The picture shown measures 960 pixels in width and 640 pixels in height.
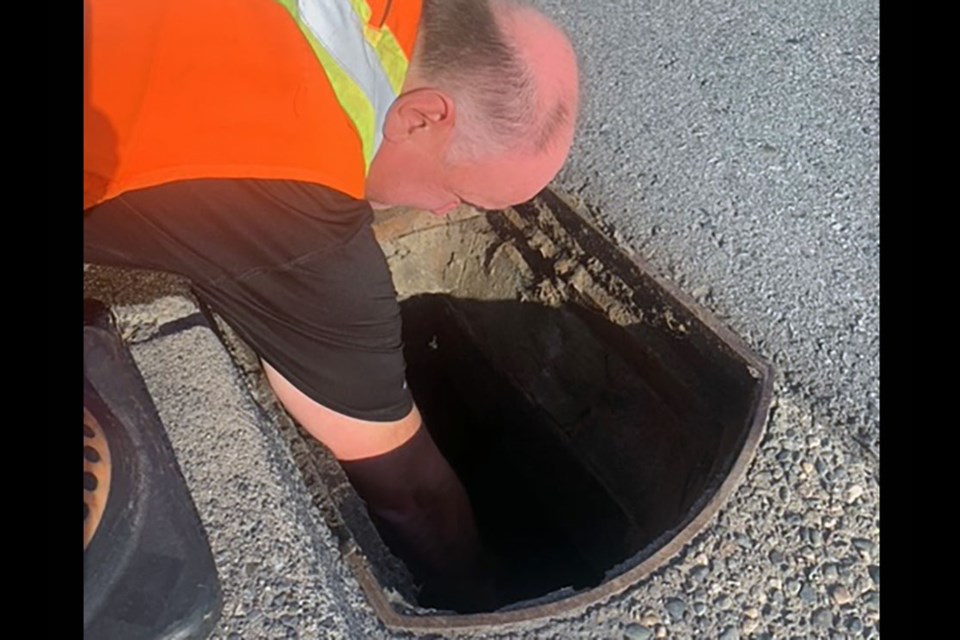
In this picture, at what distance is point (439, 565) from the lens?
6.11 feet

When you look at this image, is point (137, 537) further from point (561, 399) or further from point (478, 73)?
point (561, 399)

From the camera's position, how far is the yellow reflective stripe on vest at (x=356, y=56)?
1294 millimetres

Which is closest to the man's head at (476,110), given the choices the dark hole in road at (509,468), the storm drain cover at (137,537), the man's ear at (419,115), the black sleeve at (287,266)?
the man's ear at (419,115)

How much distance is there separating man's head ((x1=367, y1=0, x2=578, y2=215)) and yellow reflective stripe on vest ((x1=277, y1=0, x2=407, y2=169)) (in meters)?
0.06

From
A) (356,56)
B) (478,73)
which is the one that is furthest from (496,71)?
(356,56)

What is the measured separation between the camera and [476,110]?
1.53m

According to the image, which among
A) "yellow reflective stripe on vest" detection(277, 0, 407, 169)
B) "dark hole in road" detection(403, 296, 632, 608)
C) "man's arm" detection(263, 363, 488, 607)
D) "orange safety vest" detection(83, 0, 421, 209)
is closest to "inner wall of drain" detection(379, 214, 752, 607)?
"dark hole in road" detection(403, 296, 632, 608)

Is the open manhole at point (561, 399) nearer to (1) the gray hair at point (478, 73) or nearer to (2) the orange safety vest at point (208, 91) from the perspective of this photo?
(1) the gray hair at point (478, 73)

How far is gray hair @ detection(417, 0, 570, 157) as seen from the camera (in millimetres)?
1487

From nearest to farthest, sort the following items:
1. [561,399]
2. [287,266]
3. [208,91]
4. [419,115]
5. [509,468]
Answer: [208,91], [287,266], [419,115], [561,399], [509,468]

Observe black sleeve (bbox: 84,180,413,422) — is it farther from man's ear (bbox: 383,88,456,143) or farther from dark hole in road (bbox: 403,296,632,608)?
dark hole in road (bbox: 403,296,632,608)

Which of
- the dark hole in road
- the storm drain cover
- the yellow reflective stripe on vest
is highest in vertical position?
the yellow reflective stripe on vest

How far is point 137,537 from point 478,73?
0.82 m
